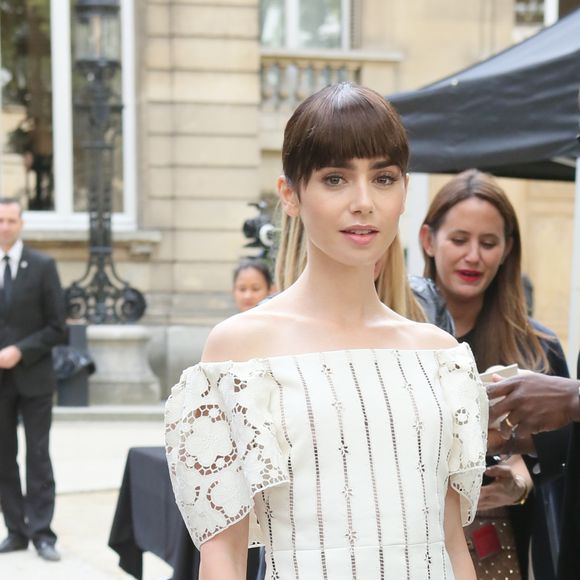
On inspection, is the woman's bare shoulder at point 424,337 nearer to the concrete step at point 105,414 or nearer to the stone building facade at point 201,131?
the concrete step at point 105,414

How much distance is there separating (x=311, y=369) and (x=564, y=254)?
13089 mm

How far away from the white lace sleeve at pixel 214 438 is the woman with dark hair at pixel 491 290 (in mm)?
1448

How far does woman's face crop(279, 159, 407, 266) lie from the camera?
1.85 metres

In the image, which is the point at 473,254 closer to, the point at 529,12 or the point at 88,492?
the point at 88,492

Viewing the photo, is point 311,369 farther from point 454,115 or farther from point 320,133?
point 454,115

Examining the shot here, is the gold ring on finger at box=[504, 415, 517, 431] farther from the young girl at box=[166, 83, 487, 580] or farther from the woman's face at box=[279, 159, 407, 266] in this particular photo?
the woman's face at box=[279, 159, 407, 266]

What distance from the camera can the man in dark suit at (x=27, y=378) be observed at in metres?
6.27

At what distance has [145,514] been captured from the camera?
4418 millimetres

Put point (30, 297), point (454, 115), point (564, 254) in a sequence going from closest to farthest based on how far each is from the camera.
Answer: point (454, 115) < point (30, 297) < point (564, 254)

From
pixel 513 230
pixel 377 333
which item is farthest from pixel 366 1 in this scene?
pixel 377 333

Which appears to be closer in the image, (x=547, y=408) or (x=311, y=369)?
(x=311, y=369)

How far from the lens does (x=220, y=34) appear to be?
43.9 feet

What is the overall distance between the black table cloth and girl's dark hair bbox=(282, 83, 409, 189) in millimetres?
2251

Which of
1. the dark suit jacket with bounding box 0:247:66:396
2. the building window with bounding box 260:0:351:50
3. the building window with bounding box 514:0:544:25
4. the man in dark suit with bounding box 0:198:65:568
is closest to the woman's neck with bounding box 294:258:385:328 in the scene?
the man in dark suit with bounding box 0:198:65:568
